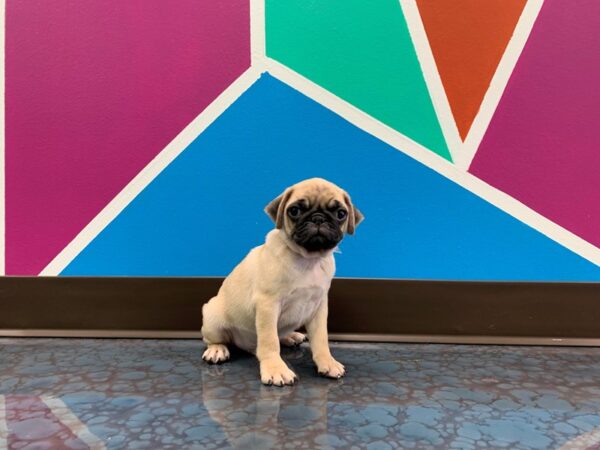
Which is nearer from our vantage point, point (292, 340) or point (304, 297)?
point (304, 297)

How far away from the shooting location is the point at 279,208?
1633 mm

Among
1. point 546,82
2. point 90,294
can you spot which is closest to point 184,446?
point 90,294

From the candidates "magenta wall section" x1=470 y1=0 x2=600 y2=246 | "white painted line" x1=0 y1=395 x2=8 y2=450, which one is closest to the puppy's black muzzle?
"magenta wall section" x1=470 y1=0 x2=600 y2=246

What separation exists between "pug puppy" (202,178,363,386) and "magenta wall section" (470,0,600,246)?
0.76 m

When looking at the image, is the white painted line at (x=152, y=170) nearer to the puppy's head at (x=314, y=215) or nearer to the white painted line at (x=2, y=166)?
the white painted line at (x=2, y=166)


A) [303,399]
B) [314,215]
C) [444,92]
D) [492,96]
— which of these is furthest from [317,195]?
[492,96]

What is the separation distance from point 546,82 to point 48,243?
2272mm

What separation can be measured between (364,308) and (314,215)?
622 millimetres

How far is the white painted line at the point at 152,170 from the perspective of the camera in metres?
2.02

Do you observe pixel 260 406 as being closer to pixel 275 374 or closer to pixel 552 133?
pixel 275 374

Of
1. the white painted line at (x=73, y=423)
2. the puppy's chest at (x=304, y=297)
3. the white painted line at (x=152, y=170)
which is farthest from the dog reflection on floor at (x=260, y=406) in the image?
the white painted line at (x=152, y=170)

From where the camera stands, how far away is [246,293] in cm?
171

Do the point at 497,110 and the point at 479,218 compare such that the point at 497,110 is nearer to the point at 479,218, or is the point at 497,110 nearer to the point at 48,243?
the point at 479,218

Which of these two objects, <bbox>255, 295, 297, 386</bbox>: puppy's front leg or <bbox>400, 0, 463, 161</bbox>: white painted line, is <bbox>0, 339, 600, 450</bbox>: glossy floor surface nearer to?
<bbox>255, 295, 297, 386</bbox>: puppy's front leg
